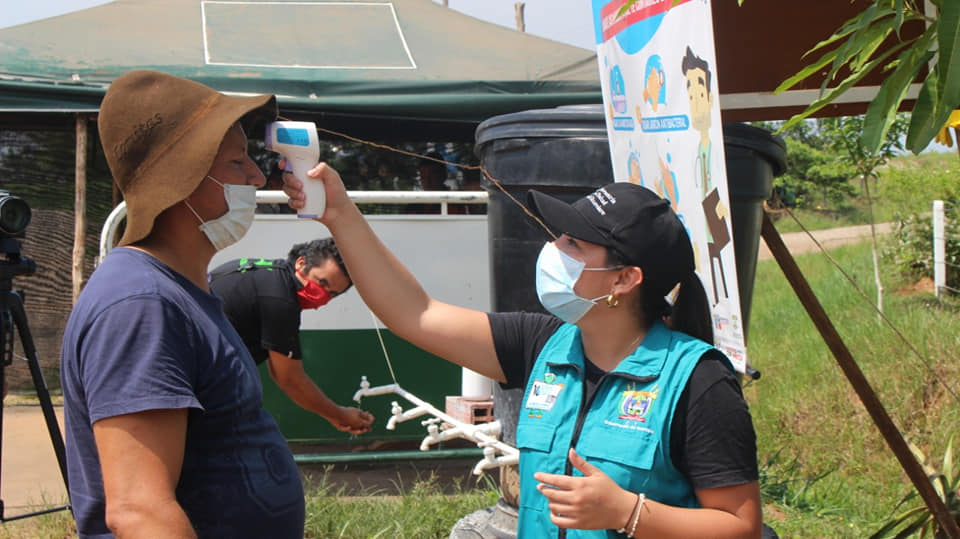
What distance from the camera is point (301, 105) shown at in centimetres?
633

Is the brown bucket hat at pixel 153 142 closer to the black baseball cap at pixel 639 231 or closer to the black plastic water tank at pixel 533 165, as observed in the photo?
the black baseball cap at pixel 639 231

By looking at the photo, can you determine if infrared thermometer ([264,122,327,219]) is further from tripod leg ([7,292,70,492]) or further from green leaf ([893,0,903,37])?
tripod leg ([7,292,70,492])

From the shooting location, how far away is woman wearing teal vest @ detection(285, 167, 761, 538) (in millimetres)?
1715

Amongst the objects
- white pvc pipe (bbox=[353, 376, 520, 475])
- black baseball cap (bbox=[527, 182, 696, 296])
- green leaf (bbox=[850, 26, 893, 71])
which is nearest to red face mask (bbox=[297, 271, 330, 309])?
white pvc pipe (bbox=[353, 376, 520, 475])

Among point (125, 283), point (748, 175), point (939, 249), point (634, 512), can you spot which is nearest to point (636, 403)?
point (634, 512)

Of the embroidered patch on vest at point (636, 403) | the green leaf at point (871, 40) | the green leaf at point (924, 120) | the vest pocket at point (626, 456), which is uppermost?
the green leaf at point (871, 40)

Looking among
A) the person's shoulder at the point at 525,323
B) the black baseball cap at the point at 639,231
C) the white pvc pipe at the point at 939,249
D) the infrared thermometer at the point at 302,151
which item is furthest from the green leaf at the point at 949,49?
the white pvc pipe at the point at 939,249

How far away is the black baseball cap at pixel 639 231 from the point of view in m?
1.92

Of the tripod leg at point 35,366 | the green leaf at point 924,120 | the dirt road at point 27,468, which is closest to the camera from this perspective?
the green leaf at point 924,120

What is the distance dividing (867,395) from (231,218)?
6.91ft

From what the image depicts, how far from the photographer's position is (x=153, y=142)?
1.65 meters

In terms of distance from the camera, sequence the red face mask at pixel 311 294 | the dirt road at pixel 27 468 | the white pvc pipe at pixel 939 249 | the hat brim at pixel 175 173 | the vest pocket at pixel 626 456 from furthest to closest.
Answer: the white pvc pipe at pixel 939 249 < the dirt road at pixel 27 468 < the red face mask at pixel 311 294 < the vest pocket at pixel 626 456 < the hat brim at pixel 175 173

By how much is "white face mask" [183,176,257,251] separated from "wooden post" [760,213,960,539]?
1.75 meters

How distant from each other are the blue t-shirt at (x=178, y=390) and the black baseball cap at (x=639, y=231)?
0.80 meters
